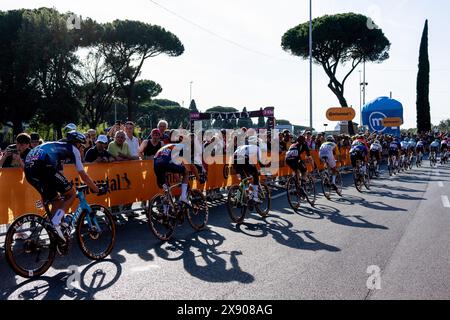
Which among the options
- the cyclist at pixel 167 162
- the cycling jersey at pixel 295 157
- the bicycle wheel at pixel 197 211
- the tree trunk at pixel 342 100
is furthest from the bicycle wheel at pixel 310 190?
the tree trunk at pixel 342 100

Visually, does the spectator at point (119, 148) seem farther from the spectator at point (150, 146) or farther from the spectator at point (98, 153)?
the spectator at point (150, 146)

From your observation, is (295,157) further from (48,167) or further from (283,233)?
(48,167)

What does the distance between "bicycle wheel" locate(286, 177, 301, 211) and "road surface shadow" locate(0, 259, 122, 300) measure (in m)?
5.66

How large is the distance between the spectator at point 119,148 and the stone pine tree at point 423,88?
176 feet

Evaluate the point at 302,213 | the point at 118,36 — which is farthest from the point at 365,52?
the point at 302,213

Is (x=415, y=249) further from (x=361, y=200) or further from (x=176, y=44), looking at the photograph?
(x=176, y=44)

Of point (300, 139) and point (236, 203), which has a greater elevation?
point (300, 139)

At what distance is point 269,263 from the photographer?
577 centimetres

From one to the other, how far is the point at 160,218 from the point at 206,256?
55.0 inches

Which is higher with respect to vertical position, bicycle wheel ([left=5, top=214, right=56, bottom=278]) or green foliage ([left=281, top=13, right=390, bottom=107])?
green foliage ([left=281, top=13, right=390, bottom=107])

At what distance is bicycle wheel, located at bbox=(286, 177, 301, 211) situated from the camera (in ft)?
34.5

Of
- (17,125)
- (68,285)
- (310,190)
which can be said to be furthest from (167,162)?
(17,125)

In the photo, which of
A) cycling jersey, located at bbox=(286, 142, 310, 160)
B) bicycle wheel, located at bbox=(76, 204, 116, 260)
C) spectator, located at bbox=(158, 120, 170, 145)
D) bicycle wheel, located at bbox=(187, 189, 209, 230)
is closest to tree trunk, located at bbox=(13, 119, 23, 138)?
spectator, located at bbox=(158, 120, 170, 145)

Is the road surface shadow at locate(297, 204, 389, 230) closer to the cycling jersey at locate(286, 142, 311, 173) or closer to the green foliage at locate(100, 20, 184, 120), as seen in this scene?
the cycling jersey at locate(286, 142, 311, 173)
